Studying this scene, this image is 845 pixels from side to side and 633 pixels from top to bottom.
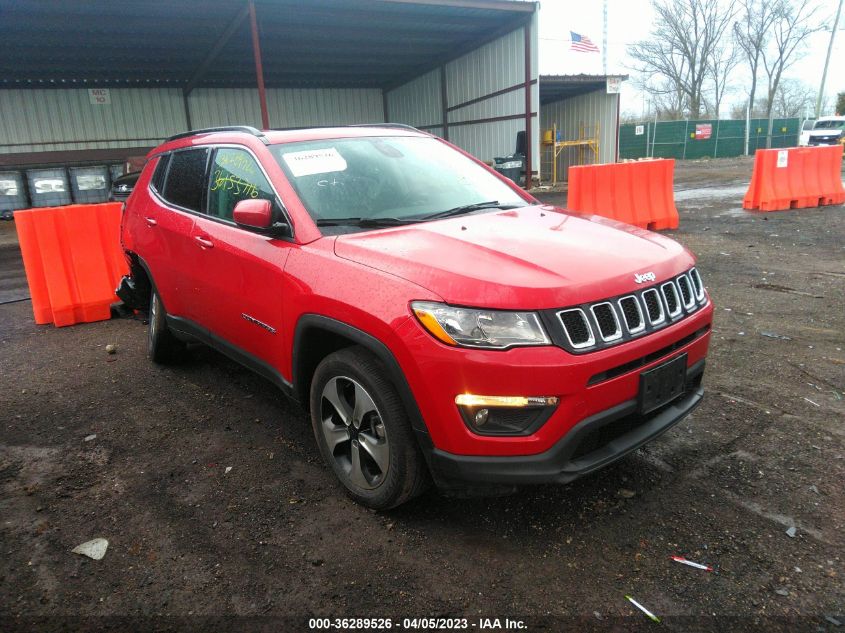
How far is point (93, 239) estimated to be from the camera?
21.1 ft

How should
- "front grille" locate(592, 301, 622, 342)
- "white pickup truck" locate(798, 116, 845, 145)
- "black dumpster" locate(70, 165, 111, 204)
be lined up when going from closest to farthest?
"front grille" locate(592, 301, 622, 342), "black dumpster" locate(70, 165, 111, 204), "white pickup truck" locate(798, 116, 845, 145)

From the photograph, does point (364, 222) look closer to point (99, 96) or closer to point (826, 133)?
point (99, 96)

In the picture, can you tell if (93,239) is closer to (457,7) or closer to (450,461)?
(450,461)

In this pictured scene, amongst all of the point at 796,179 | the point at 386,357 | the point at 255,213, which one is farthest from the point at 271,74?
the point at 386,357

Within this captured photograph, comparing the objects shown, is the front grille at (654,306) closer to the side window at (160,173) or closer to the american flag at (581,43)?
the side window at (160,173)

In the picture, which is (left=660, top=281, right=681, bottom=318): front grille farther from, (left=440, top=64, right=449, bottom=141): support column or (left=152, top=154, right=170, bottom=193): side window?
(left=440, top=64, right=449, bottom=141): support column

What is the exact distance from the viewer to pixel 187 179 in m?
4.23

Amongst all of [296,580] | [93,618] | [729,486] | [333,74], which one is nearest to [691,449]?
[729,486]

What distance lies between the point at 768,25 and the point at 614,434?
54.3m

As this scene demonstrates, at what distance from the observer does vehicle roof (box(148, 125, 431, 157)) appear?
3580 millimetres

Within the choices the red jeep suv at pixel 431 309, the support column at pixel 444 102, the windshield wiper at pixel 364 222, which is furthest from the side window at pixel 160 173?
the support column at pixel 444 102

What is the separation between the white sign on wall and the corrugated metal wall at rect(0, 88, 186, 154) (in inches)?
4.7

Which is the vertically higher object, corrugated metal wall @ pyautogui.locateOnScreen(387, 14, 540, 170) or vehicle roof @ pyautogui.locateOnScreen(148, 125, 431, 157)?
corrugated metal wall @ pyautogui.locateOnScreen(387, 14, 540, 170)

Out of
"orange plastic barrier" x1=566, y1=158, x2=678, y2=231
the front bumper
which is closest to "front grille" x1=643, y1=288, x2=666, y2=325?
the front bumper
